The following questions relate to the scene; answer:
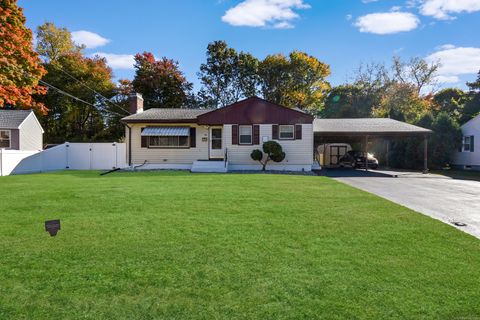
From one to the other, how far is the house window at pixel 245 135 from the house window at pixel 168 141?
3.53 meters

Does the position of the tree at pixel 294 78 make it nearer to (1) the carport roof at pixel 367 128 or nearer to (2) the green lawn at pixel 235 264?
(1) the carport roof at pixel 367 128

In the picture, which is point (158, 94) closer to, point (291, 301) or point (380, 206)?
point (380, 206)

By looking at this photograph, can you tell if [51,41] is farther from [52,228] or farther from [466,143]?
[466,143]

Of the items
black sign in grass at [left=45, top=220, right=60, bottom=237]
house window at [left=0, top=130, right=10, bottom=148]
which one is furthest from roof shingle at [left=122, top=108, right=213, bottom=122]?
black sign in grass at [left=45, top=220, right=60, bottom=237]

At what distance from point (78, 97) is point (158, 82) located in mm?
8485

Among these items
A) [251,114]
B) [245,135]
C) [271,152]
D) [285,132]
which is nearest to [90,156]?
[245,135]

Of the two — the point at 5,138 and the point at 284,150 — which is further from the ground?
the point at 5,138

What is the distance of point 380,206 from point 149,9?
42.4 ft

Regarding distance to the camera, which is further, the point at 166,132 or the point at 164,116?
the point at 164,116

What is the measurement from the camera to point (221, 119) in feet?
66.7

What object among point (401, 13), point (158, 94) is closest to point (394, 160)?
point (401, 13)

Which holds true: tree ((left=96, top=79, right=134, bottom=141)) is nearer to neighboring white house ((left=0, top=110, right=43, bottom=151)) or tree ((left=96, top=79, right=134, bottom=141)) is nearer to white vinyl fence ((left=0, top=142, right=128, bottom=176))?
neighboring white house ((left=0, top=110, right=43, bottom=151))

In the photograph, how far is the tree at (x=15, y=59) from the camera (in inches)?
400

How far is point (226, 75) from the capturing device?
37.9 m
